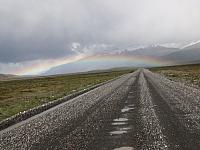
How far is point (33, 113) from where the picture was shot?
26094mm

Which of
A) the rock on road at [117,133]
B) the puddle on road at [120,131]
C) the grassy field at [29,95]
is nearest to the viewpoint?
the rock on road at [117,133]

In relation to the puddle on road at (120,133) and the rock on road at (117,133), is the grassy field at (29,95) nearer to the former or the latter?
the rock on road at (117,133)

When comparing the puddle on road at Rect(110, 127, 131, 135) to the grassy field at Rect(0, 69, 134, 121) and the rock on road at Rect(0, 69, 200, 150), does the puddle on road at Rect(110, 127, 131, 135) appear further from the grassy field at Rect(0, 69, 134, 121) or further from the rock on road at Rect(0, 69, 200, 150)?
the grassy field at Rect(0, 69, 134, 121)

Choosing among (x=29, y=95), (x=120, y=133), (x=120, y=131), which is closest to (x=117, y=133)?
(x=120, y=133)

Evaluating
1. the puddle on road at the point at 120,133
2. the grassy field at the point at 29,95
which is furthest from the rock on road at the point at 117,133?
the grassy field at the point at 29,95

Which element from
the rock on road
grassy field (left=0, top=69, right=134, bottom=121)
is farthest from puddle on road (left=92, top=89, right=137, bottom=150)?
grassy field (left=0, top=69, right=134, bottom=121)

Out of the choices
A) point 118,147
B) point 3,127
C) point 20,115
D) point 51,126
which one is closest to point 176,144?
point 118,147

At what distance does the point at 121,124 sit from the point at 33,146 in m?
5.23

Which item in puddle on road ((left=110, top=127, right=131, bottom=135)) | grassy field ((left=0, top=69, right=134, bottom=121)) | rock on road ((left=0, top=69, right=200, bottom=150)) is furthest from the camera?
grassy field ((left=0, top=69, right=134, bottom=121))

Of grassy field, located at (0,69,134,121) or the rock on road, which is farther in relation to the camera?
grassy field, located at (0,69,134,121)

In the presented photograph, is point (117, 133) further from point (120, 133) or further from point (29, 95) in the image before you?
point (29, 95)

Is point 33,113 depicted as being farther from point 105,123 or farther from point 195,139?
point 195,139

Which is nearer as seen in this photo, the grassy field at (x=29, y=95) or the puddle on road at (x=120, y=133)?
the puddle on road at (x=120, y=133)

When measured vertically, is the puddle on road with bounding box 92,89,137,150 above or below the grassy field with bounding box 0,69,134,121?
above
